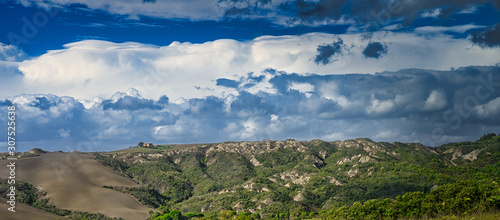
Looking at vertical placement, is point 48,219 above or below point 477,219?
below

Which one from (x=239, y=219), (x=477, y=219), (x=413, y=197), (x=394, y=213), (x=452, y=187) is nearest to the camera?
(x=477, y=219)

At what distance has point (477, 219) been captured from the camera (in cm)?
2712

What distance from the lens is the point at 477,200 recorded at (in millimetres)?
74125

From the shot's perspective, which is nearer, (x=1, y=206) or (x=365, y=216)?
(x=365, y=216)

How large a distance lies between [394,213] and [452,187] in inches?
642

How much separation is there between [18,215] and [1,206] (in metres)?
13.3

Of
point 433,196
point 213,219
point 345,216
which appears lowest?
point 213,219

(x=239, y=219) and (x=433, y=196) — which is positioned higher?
(x=433, y=196)

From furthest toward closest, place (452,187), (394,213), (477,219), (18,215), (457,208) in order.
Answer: (18,215), (394,213), (452,187), (457,208), (477,219)

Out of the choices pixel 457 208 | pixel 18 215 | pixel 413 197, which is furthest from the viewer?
pixel 18 215

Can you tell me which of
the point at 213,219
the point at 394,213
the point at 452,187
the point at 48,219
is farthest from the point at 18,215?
the point at 452,187

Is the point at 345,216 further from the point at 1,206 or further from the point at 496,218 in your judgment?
the point at 1,206

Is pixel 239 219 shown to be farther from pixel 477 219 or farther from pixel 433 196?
pixel 477 219

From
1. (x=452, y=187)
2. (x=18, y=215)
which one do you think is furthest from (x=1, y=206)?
(x=452, y=187)
